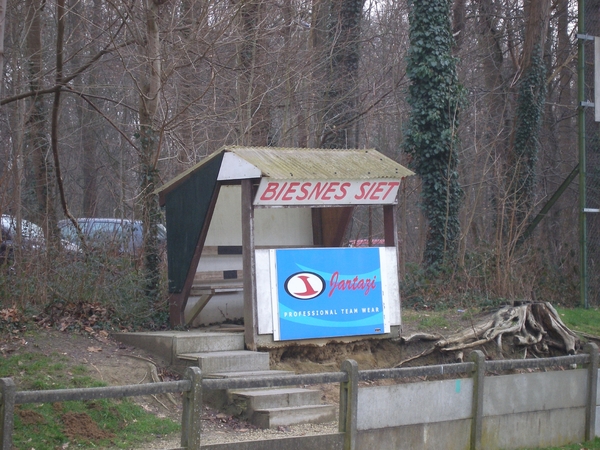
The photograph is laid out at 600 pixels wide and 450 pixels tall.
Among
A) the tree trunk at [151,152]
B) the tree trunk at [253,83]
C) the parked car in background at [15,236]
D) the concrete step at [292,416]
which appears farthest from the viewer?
the tree trunk at [253,83]

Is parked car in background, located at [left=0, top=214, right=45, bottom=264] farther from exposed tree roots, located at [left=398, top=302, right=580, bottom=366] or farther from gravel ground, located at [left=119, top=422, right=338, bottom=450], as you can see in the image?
exposed tree roots, located at [left=398, top=302, right=580, bottom=366]

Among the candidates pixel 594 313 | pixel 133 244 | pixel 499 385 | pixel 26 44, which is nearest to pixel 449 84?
pixel 594 313

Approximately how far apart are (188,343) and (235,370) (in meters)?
0.77

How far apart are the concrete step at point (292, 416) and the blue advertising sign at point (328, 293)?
1.60 m

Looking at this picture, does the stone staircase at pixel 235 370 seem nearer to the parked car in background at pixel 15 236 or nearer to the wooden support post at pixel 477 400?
the wooden support post at pixel 477 400

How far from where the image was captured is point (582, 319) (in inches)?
559

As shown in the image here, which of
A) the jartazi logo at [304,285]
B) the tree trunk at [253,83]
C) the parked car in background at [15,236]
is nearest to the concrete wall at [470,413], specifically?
the jartazi logo at [304,285]

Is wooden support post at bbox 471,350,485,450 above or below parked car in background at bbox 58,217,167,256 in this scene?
below

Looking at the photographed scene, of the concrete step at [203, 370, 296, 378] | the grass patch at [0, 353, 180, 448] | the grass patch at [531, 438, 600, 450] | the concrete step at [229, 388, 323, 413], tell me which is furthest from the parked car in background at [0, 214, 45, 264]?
the grass patch at [531, 438, 600, 450]

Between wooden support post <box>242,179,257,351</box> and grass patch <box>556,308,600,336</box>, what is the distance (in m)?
6.23

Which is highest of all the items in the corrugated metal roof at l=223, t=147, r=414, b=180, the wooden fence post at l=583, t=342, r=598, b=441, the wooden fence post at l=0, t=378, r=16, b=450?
the corrugated metal roof at l=223, t=147, r=414, b=180

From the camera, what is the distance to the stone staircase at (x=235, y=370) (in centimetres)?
848

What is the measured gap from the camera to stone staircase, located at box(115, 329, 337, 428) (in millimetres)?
8484

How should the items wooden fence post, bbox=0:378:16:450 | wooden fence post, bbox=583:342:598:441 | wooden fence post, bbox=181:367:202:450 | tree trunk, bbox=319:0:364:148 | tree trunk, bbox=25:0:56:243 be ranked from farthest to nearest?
tree trunk, bbox=319:0:364:148 < tree trunk, bbox=25:0:56:243 < wooden fence post, bbox=583:342:598:441 < wooden fence post, bbox=181:367:202:450 < wooden fence post, bbox=0:378:16:450
